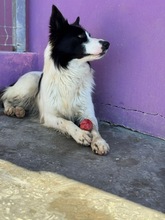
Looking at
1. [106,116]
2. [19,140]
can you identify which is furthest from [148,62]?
[19,140]

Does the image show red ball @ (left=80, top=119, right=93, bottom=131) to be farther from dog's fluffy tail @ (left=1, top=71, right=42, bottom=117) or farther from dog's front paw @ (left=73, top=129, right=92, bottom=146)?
dog's fluffy tail @ (left=1, top=71, right=42, bottom=117)

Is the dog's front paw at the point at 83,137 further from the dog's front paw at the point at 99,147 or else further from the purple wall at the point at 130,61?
the purple wall at the point at 130,61

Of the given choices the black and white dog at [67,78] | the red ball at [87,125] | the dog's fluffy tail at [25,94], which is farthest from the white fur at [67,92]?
the dog's fluffy tail at [25,94]

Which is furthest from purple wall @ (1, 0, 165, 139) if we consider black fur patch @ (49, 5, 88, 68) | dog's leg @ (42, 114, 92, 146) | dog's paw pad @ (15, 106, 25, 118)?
dog's paw pad @ (15, 106, 25, 118)

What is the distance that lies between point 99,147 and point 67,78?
3.28ft

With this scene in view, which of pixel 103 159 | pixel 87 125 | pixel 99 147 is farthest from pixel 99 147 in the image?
pixel 87 125

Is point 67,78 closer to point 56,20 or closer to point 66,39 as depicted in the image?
point 66,39

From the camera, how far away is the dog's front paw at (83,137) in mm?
2912

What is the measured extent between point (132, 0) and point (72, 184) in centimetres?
205

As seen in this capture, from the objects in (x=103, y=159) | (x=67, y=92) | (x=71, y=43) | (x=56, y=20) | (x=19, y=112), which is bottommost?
(x=19, y=112)

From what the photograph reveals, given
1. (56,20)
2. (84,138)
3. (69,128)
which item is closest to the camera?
(84,138)

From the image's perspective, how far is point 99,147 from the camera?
2.78 metres

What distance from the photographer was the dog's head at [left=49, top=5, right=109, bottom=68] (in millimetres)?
3254

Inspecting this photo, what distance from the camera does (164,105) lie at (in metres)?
3.19
